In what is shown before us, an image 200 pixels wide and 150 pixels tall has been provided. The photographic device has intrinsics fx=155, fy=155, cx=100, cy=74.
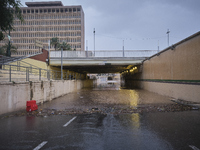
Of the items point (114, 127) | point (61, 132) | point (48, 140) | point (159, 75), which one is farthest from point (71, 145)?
point (159, 75)

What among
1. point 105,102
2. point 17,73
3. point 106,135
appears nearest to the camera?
point 106,135

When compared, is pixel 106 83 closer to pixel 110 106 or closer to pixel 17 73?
pixel 17 73

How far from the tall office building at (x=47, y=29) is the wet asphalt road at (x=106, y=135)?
95393mm

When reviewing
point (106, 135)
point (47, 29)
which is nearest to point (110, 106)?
point (106, 135)

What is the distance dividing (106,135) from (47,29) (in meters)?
106

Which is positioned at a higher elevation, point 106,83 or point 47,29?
point 47,29

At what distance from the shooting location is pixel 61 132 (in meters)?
5.52

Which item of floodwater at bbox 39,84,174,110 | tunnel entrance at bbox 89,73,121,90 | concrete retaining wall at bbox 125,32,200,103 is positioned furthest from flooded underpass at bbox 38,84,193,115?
tunnel entrance at bbox 89,73,121,90

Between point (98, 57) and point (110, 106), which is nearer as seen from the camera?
point (110, 106)

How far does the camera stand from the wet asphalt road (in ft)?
14.1

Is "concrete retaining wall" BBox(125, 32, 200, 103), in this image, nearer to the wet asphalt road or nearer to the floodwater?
the floodwater

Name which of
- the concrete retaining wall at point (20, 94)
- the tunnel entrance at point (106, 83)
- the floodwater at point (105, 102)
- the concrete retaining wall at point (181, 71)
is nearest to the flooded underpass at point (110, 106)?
the floodwater at point (105, 102)

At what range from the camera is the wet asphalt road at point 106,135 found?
4285 mm

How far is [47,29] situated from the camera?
10044 cm
